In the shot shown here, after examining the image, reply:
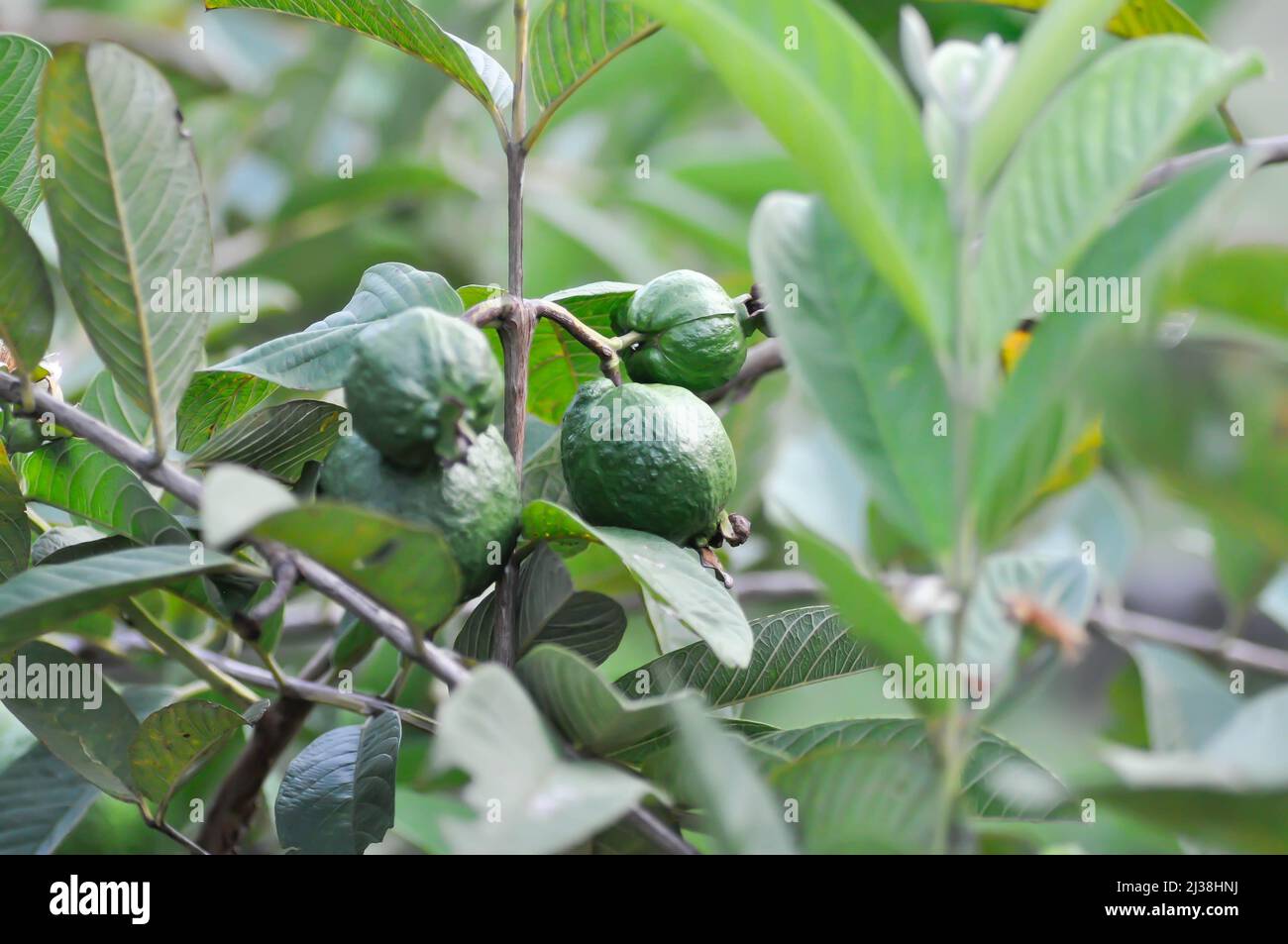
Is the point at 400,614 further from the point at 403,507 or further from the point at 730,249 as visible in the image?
the point at 730,249

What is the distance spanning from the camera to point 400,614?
0.66 metres

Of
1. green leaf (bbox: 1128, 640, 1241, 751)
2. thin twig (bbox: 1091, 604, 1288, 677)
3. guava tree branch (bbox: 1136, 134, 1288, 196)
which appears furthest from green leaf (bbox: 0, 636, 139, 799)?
thin twig (bbox: 1091, 604, 1288, 677)

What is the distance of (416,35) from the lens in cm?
84

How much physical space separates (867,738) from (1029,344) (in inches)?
11.7

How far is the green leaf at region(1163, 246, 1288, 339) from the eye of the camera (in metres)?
0.52

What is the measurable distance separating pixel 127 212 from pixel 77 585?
0.87 ft

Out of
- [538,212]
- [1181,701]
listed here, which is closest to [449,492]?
[1181,701]

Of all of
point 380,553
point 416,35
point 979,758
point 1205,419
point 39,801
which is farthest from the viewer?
point 39,801

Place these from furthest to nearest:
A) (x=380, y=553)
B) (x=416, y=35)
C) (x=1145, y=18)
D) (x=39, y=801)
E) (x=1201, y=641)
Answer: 1. (x=1201, y=641)
2. (x=1145, y=18)
3. (x=39, y=801)
4. (x=416, y=35)
5. (x=380, y=553)

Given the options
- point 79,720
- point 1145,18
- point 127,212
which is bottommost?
point 79,720

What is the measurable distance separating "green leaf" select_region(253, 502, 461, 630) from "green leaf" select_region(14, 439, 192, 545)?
0.89ft

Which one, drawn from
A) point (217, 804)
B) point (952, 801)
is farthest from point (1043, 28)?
point (217, 804)

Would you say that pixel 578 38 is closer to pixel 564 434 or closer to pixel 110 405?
pixel 564 434

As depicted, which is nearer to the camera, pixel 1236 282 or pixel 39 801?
pixel 1236 282
